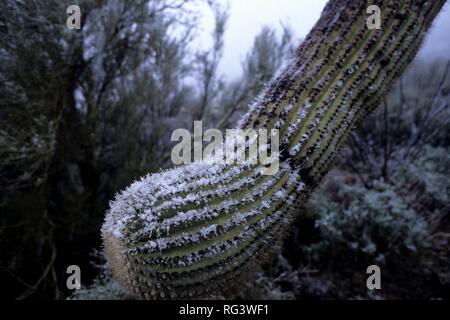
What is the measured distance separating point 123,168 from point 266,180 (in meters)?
2.99

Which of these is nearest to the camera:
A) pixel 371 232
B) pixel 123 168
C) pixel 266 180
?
pixel 266 180

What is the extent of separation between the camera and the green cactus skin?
0.91 meters

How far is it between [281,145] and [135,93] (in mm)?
3010

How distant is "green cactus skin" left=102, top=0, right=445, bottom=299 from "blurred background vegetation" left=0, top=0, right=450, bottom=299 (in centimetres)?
60

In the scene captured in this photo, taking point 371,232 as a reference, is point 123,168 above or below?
above

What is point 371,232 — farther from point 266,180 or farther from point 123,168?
point 123,168

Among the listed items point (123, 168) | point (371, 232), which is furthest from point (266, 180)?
point (123, 168)

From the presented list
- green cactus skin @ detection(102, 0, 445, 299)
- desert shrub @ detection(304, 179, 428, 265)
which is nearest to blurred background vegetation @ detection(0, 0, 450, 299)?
desert shrub @ detection(304, 179, 428, 265)

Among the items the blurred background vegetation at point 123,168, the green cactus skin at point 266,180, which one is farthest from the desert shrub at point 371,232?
the green cactus skin at point 266,180

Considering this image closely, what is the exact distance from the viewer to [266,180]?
1072 millimetres

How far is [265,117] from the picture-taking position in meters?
1.20

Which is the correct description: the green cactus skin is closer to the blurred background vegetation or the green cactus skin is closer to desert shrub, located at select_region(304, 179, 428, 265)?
the blurred background vegetation

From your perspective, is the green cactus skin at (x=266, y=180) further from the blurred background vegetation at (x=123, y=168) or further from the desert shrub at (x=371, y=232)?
the desert shrub at (x=371, y=232)
